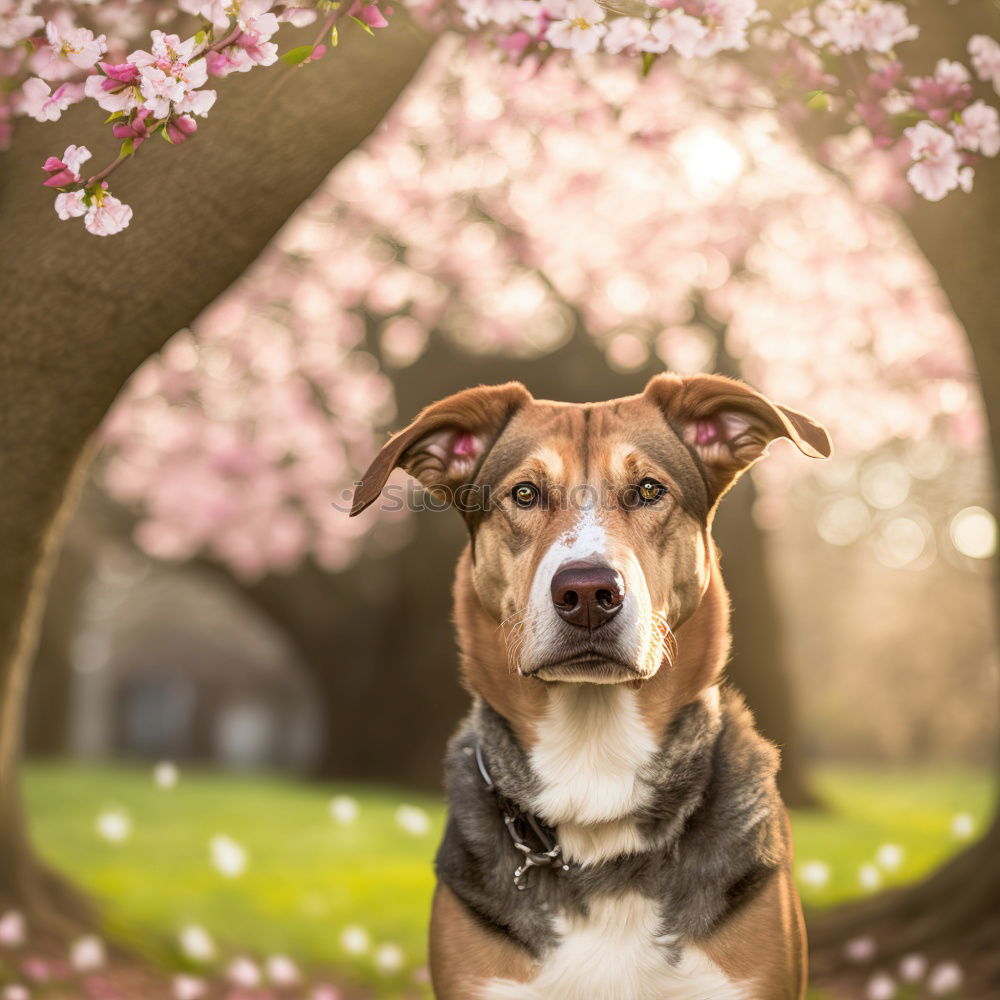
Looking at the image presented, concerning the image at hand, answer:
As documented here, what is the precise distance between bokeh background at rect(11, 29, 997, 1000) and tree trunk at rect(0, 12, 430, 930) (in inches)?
169

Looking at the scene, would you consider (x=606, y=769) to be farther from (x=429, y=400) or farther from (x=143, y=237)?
(x=429, y=400)

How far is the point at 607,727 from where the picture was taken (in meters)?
4.18

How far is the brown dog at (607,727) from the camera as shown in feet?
12.6

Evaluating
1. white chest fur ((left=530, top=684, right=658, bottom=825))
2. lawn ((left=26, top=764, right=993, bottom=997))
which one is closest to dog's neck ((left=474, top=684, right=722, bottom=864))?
white chest fur ((left=530, top=684, right=658, bottom=825))

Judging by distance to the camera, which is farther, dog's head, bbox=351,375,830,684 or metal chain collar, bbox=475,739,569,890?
metal chain collar, bbox=475,739,569,890

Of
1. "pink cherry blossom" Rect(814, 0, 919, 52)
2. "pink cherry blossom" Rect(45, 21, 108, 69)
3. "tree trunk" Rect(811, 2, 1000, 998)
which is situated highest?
"pink cherry blossom" Rect(814, 0, 919, 52)

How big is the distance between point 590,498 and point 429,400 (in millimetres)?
9112

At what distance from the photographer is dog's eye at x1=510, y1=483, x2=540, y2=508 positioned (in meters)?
4.27

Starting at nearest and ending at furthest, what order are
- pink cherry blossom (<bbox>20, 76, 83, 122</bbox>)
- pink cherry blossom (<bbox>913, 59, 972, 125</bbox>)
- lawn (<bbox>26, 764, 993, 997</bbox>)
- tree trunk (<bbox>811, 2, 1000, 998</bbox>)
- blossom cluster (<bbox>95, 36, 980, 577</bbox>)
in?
pink cherry blossom (<bbox>20, 76, 83, 122</bbox>) → pink cherry blossom (<bbox>913, 59, 972, 125</bbox>) → tree trunk (<bbox>811, 2, 1000, 998</bbox>) → lawn (<bbox>26, 764, 993, 997</bbox>) → blossom cluster (<bbox>95, 36, 980, 577</bbox>)

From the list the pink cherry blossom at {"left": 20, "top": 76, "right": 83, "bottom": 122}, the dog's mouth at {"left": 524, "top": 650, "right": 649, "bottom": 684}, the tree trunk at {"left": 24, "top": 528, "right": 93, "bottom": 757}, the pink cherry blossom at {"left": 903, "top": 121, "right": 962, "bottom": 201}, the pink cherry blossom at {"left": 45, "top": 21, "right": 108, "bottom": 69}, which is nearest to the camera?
the dog's mouth at {"left": 524, "top": 650, "right": 649, "bottom": 684}

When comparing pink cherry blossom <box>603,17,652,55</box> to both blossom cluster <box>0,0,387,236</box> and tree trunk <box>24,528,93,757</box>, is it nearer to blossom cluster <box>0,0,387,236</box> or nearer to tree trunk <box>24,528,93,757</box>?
blossom cluster <box>0,0,387,236</box>

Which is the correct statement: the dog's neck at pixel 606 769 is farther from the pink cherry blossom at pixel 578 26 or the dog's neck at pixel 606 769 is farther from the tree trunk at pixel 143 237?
the pink cherry blossom at pixel 578 26

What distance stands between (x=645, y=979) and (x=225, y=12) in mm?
3559

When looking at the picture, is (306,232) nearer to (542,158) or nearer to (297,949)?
(542,158)
